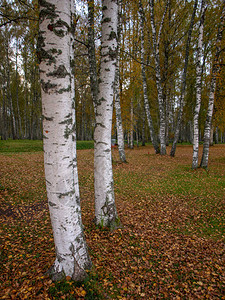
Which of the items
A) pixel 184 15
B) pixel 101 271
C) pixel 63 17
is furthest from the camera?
pixel 184 15

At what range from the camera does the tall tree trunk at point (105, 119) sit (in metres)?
3.34

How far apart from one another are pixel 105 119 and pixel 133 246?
106 inches

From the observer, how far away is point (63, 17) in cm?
199

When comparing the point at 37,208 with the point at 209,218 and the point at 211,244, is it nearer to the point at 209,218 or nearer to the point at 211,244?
the point at 211,244

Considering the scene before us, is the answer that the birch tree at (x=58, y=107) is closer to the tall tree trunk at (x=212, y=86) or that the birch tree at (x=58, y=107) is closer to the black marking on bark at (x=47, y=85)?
the black marking on bark at (x=47, y=85)

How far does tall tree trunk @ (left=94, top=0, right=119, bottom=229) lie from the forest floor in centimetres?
53

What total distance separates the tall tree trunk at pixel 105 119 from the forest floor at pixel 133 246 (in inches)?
20.7

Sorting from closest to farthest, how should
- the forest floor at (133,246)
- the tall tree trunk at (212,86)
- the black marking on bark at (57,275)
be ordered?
1. the black marking on bark at (57,275)
2. the forest floor at (133,246)
3. the tall tree trunk at (212,86)

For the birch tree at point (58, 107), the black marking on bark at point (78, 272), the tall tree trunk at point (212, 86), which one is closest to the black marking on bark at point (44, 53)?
the birch tree at point (58, 107)

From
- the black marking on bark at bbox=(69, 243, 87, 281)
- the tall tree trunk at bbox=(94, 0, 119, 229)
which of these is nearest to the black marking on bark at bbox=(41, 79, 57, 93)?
the tall tree trunk at bbox=(94, 0, 119, 229)

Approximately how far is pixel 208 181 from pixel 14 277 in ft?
25.7

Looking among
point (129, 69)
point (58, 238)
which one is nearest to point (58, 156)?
point (58, 238)

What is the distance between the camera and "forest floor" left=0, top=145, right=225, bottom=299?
2.49m

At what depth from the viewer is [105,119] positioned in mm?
3547
